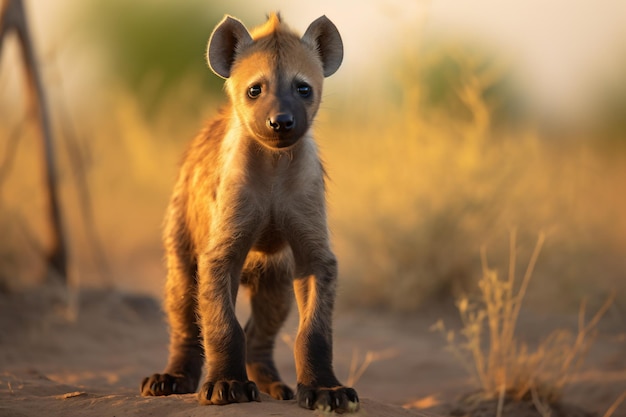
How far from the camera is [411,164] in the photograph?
8336 mm

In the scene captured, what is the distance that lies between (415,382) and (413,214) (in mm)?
2236

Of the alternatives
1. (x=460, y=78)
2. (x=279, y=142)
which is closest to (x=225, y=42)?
(x=279, y=142)

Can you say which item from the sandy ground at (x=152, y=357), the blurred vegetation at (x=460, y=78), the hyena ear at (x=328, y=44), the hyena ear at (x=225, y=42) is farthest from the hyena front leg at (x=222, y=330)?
the blurred vegetation at (x=460, y=78)

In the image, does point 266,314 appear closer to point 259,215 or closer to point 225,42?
point 259,215

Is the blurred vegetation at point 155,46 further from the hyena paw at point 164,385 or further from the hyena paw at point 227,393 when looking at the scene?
the hyena paw at point 227,393

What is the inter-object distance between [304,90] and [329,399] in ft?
4.69

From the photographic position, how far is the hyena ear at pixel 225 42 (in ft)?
14.1

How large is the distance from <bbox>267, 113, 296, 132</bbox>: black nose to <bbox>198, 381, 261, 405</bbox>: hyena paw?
112 cm

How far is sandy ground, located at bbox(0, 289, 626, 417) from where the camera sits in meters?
4.41

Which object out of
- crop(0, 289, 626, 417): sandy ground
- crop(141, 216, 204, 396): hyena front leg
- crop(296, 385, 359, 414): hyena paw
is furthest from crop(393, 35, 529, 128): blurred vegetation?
crop(296, 385, 359, 414): hyena paw

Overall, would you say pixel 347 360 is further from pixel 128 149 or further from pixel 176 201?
pixel 128 149

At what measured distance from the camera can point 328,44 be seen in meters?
4.50

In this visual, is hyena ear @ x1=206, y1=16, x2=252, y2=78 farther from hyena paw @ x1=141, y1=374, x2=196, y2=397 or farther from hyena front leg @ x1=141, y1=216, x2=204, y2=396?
hyena paw @ x1=141, y1=374, x2=196, y2=397

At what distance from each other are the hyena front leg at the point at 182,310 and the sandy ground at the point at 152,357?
0.33 meters
